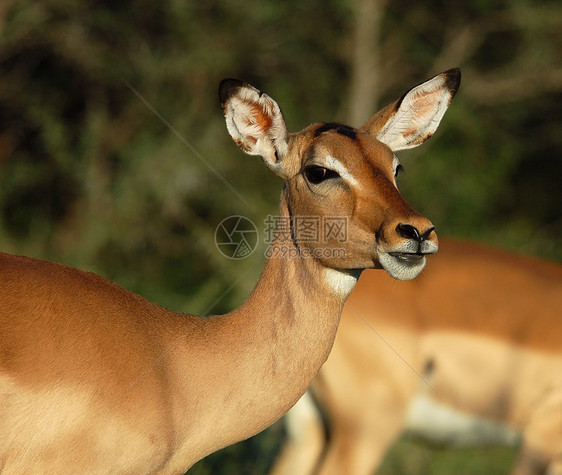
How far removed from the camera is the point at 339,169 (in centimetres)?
392

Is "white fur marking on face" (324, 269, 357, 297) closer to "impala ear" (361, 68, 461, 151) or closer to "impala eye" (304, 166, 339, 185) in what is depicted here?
"impala eye" (304, 166, 339, 185)

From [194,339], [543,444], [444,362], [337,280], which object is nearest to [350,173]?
[337,280]

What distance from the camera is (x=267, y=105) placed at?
4.24 meters

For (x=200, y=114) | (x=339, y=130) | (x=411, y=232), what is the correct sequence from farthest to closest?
(x=200, y=114)
(x=339, y=130)
(x=411, y=232)

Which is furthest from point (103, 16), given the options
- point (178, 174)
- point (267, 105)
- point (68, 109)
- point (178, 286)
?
point (267, 105)

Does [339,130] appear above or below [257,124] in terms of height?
above

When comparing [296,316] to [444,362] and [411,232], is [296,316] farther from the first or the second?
[444,362]

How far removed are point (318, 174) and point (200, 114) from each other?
636 cm

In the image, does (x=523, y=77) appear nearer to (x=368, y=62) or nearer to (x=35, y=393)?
(x=368, y=62)

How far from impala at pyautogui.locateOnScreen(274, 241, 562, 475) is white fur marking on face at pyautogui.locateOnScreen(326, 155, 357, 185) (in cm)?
232

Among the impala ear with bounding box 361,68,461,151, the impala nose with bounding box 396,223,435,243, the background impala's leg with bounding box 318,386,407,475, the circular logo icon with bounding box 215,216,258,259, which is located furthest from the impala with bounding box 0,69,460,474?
the circular logo icon with bounding box 215,216,258,259

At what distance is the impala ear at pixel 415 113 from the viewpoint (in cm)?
454

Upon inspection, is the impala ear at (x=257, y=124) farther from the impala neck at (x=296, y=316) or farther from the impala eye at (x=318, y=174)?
the impala neck at (x=296, y=316)

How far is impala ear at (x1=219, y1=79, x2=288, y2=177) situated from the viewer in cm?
422
